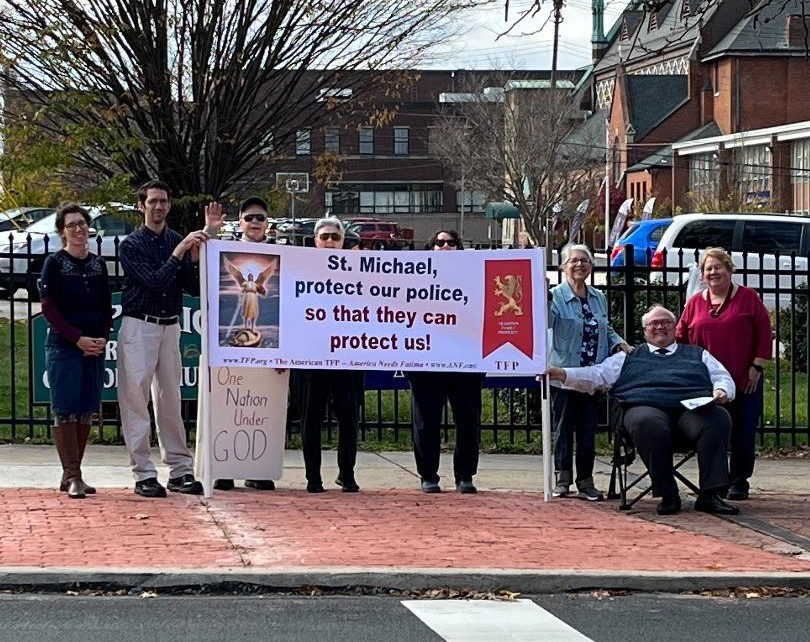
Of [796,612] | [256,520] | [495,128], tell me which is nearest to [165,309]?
[256,520]

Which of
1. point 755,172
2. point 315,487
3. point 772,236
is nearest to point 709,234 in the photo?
point 772,236

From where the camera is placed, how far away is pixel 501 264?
30.9 feet

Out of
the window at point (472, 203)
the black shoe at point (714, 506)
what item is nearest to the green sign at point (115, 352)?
the black shoe at point (714, 506)

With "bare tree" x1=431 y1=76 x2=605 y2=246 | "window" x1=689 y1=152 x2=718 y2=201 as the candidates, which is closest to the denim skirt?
"bare tree" x1=431 y1=76 x2=605 y2=246

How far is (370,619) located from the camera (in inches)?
251

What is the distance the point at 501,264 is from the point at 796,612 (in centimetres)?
349

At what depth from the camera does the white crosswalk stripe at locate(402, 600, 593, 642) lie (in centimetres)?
605

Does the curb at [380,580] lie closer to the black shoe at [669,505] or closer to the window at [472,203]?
the black shoe at [669,505]

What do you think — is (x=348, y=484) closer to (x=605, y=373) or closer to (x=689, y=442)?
(x=605, y=373)

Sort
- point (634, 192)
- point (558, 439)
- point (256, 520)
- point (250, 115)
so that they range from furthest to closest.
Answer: point (634, 192) → point (250, 115) → point (558, 439) → point (256, 520)

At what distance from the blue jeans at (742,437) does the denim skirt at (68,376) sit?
4.38 m

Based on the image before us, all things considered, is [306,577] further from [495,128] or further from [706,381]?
[495,128]

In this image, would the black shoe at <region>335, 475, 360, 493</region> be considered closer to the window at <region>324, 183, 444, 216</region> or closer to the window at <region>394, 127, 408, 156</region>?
the window at <region>394, 127, 408, 156</region>

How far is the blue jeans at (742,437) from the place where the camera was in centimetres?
956
